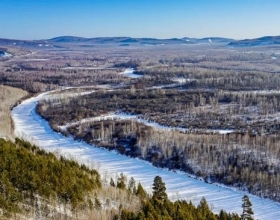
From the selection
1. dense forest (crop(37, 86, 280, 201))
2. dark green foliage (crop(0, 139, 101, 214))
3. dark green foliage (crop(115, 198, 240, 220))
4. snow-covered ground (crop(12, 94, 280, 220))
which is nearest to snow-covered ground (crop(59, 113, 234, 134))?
dense forest (crop(37, 86, 280, 201))

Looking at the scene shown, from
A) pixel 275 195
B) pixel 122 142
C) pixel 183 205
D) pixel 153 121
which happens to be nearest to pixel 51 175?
pixel 183 205

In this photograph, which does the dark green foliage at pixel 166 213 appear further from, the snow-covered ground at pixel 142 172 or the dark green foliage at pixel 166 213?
the snow-covered ground at pixel 142 172

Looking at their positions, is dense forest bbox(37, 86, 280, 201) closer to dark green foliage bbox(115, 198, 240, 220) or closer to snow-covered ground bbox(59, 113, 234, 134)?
snow-covered ground bbox(59, 113, 234, 134)

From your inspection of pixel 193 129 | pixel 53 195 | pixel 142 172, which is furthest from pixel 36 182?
pixel 193 129

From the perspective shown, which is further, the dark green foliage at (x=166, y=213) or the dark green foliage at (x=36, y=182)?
the dark green foliage at (x=36, y=182)

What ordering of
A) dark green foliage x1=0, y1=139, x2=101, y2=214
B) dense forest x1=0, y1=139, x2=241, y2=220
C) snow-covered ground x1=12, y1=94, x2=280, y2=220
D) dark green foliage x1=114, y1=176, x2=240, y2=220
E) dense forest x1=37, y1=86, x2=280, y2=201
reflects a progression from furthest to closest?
dense forest x1=37, y1=86, x2=280, y2=201 → snow-covered ground x1=12, y1=94, x2=280, y2=220 → dark green foliage x1=0, y1=139, x2=101, y2=214 → dense forest x1=0, y1=139, x2=241, y2=220 → dark green foliage x1=114, y1=176, x2=240, y2=220

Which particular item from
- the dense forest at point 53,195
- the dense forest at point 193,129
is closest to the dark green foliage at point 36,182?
the dense forest at point 53,195

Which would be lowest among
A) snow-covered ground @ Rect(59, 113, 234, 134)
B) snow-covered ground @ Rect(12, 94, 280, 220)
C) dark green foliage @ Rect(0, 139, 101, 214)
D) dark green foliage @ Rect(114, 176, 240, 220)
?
snow-covered ground @ Rect(12, 94, 280, 220)

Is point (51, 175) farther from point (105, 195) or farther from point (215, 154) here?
point (215, 154)

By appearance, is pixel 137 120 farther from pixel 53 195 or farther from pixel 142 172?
pixel 53 195
